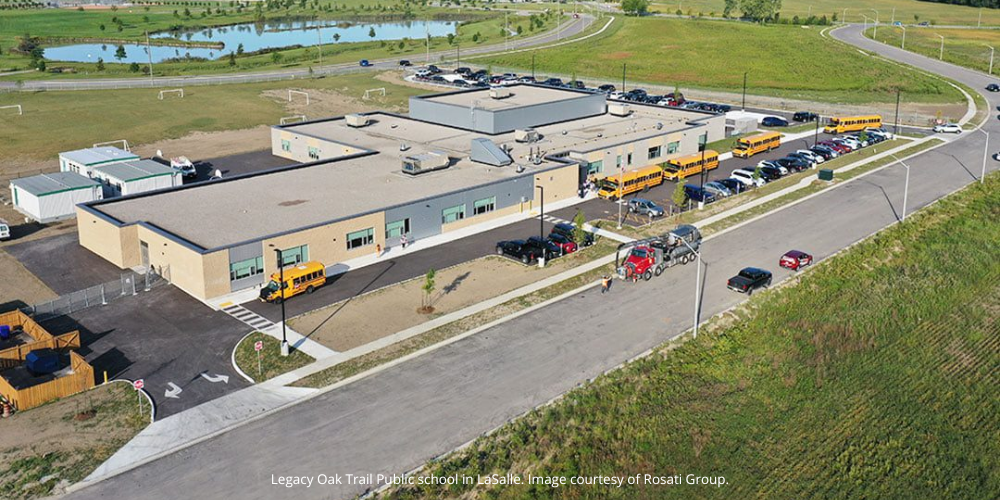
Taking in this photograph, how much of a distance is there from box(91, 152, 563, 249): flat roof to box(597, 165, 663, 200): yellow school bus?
4.91 meters

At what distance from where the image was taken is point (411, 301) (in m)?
47.2

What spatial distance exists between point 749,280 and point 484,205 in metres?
21.5

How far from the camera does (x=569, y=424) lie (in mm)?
34594

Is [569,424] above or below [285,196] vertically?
below

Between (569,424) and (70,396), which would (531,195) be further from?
(70,396)

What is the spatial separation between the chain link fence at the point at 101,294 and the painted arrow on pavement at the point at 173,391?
12351 mm

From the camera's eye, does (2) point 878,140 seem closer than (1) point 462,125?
No

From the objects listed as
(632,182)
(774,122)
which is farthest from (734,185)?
(774,122)

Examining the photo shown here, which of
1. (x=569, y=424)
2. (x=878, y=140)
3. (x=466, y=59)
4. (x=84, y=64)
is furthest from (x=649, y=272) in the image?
(x=84, y=64)

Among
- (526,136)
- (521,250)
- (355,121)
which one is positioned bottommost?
(521,250)

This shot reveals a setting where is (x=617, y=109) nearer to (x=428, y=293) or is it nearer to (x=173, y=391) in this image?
(x=428, y=293)

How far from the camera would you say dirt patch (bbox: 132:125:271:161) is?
87312 millimetres

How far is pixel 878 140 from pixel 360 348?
7259cm

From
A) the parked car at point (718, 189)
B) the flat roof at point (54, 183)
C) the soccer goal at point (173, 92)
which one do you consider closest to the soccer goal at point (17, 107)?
the soccer goal at point (173, 92)
